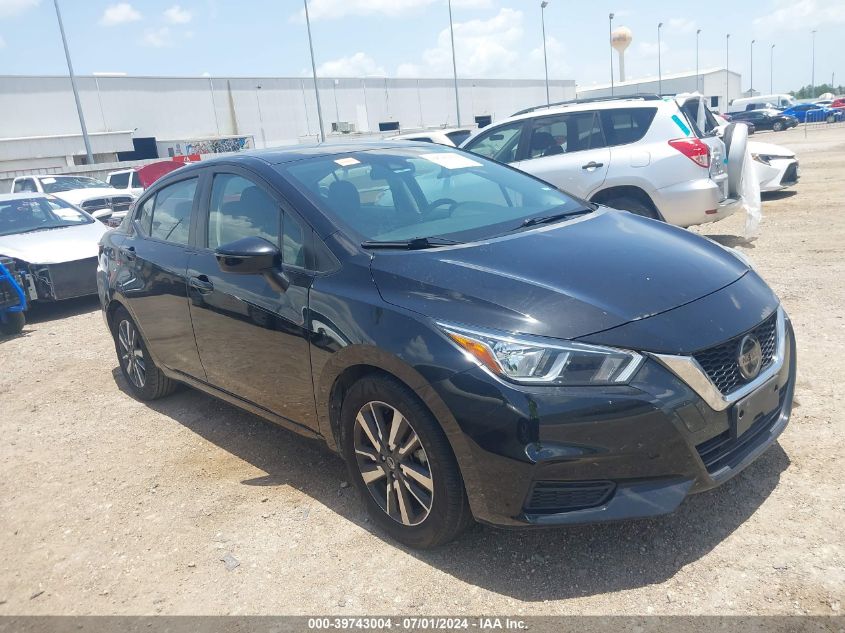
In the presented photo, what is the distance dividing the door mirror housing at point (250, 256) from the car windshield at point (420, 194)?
330 mm

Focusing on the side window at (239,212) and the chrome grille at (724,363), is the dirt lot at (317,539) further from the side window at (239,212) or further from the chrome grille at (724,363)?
the side window at (239,212)

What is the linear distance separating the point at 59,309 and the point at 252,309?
269 inches

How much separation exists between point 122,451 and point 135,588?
64.9 inches

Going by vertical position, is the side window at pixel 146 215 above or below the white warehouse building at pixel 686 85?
below

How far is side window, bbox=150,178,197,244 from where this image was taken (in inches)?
174

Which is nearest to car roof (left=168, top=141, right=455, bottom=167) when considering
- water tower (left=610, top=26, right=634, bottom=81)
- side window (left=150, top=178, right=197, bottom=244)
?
side window (left=150, top=178, right=197, bottom=244)

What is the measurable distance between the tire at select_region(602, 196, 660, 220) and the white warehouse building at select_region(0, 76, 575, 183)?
28.4 meters

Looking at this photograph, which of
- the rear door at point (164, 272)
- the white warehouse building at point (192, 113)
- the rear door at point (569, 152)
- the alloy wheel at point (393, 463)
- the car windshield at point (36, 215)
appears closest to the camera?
the alloy wheel at point (393, 463)

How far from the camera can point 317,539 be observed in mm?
3277

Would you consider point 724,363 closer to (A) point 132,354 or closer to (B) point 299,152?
(B) point 299,152

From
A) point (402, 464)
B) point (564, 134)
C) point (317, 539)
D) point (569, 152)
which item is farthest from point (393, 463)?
point (564, 134)

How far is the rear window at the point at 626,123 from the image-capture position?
A: 26.0ft

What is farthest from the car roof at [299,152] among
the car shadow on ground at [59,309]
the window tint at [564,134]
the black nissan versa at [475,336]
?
the car shadow on ground at [59,309]

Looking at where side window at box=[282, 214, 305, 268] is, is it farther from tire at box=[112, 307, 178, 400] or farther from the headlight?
tire at box=[112, 307, 178, 400]
